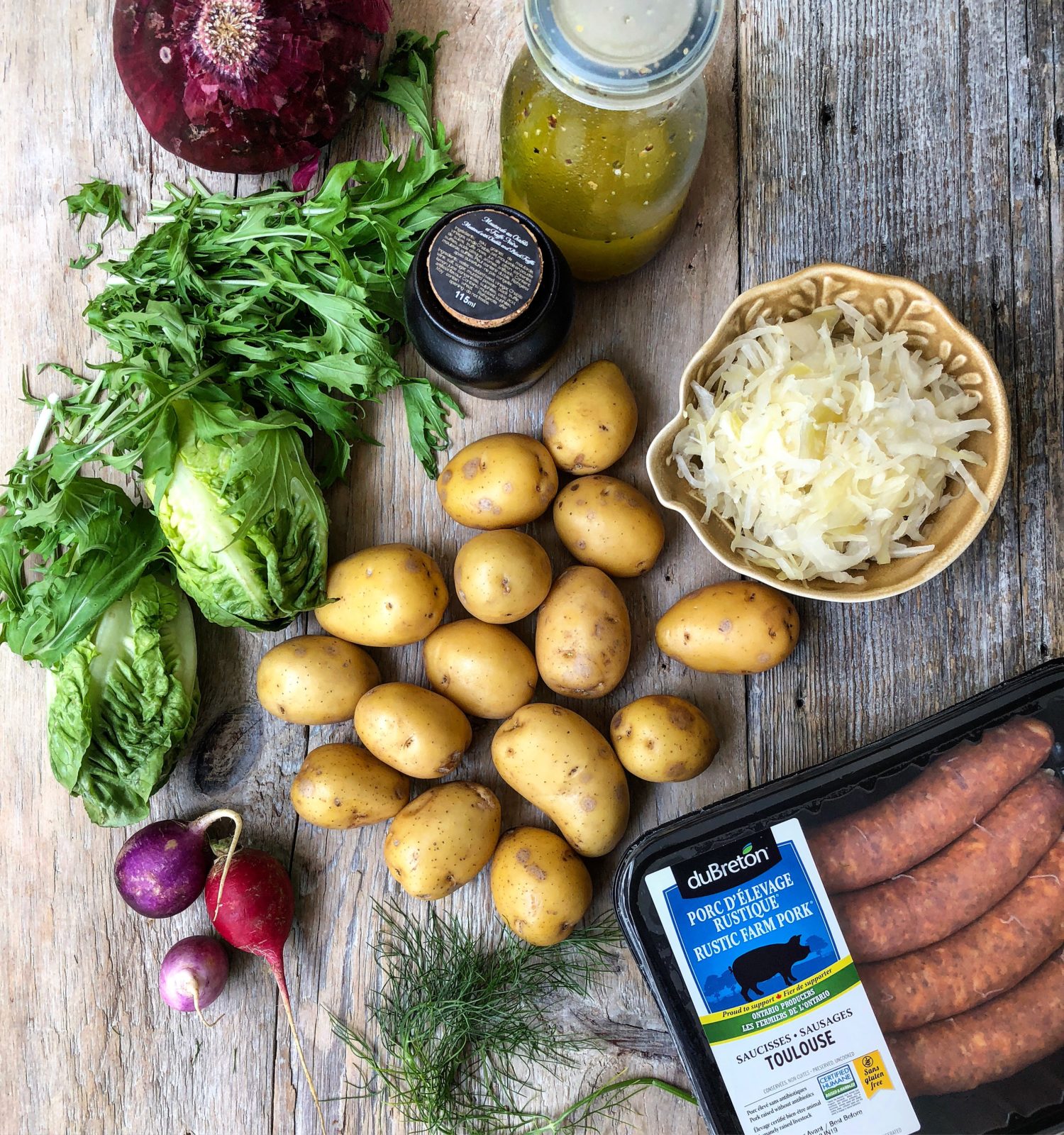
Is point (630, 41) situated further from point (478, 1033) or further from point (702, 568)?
point (478, 1033)

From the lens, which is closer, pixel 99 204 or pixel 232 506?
pixel 232 506

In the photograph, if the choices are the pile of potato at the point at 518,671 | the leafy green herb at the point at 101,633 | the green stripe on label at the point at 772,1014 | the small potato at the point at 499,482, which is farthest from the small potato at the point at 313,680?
the green stripe on label at the point at 772,1014

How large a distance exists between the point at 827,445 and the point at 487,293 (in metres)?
0.39

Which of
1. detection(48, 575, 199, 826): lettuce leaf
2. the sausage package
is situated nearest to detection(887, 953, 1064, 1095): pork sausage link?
the sausage package

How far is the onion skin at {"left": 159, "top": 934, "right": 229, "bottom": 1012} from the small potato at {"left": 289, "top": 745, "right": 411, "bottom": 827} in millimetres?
196

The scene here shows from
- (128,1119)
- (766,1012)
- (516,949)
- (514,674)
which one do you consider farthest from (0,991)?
(766,1012)

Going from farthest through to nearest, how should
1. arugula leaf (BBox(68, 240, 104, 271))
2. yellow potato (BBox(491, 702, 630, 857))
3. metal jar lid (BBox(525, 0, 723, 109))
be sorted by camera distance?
1. arugula leaf (BBox(68, 240, 104, 271))
2. yellow potato (BBox(491, 702, 630, 857))
3. metal jar lid (BBox(525, 0, 723, 109))

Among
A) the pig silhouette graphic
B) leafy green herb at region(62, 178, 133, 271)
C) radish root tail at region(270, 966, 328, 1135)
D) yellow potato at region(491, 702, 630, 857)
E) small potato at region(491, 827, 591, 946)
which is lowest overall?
radish root tail at region(270, 966, 328, 1135)

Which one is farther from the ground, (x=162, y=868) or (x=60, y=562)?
(x=60, y=562)

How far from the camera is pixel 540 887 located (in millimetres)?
1034

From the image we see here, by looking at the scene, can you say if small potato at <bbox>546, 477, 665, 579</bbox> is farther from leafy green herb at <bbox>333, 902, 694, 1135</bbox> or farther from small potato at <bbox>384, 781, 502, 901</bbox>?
leafy green herb at <bbox>333, 902, 694, 1135</bbox>

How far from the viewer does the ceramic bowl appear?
960 mm

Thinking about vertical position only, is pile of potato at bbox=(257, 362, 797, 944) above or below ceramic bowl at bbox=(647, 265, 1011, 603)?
below

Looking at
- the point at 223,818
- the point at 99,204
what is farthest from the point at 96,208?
the point at 223,818
